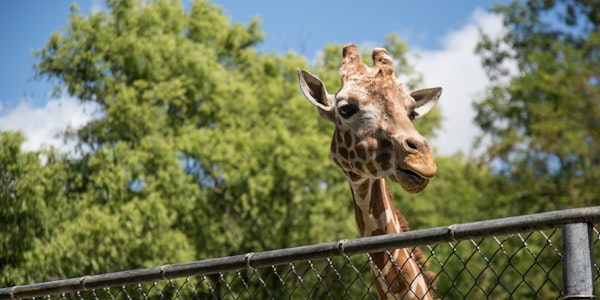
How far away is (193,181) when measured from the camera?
26234mm

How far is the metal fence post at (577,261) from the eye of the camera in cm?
335

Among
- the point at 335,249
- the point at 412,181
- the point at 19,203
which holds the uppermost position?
the point at 19,203

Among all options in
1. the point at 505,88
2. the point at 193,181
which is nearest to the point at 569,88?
the point at 505,88

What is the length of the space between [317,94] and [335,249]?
2180 mm

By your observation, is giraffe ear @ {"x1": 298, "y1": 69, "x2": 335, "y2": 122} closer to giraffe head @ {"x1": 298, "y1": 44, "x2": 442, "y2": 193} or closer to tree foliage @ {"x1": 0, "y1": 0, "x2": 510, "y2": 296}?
giraffe head @ {"x1": 298, "y1": 44, "x2": 442, "y2": 193}

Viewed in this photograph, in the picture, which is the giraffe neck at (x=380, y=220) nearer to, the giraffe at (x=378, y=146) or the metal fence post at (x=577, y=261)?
the giraffe at (x=378, y=146)

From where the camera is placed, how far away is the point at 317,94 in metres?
6.09

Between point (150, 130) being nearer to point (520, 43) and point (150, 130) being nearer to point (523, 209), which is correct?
point (523, 209)

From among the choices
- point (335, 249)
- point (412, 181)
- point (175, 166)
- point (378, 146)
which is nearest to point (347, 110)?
point (378, 146)

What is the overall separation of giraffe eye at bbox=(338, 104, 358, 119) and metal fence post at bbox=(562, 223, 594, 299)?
7.90 ft

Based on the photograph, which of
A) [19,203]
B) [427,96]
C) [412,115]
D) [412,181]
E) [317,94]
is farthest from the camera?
[19,203]

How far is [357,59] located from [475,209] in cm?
2192

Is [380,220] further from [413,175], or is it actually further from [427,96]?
[427,96]

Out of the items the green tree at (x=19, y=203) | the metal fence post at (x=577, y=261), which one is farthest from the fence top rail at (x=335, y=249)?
the green tree at (x=19, y=203)
